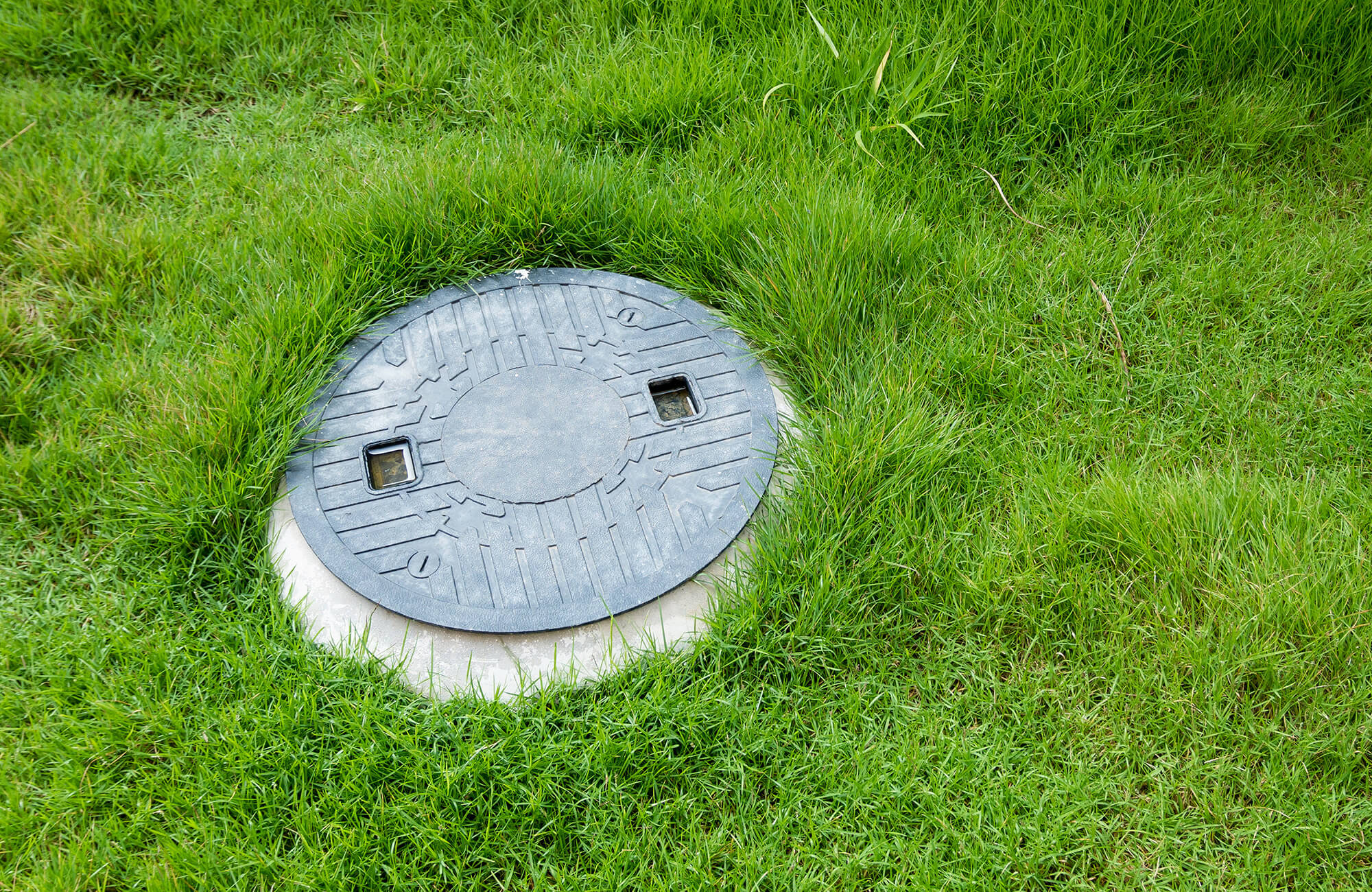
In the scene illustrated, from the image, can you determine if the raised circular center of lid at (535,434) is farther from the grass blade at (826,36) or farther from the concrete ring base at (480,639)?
the grass blade at (826,36)

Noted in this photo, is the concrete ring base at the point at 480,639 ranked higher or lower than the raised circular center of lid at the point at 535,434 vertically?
lower

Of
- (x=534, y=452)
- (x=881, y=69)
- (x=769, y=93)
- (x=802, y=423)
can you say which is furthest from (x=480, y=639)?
(x=881, y=69)

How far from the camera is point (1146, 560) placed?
2.12 metres

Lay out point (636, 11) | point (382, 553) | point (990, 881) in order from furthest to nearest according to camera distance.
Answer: point (636, 11) < point (382, 553) < point (990, 881)

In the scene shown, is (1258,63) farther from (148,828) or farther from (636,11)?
(148,828)

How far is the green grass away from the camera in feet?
5.98

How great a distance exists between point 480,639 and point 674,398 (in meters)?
0.76

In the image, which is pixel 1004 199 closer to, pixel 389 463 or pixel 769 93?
pixel 769 93

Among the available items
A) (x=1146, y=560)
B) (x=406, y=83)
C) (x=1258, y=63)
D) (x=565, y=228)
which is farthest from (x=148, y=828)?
(x=1258, y=63)

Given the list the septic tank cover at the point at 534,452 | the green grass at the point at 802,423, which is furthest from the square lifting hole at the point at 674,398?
the green grass at the point at 802,423

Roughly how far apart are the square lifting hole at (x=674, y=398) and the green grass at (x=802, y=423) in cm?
25

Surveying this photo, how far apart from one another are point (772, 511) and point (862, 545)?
8.1 inches

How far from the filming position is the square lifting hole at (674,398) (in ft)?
7.89

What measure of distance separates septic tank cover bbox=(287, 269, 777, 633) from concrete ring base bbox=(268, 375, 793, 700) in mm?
37
